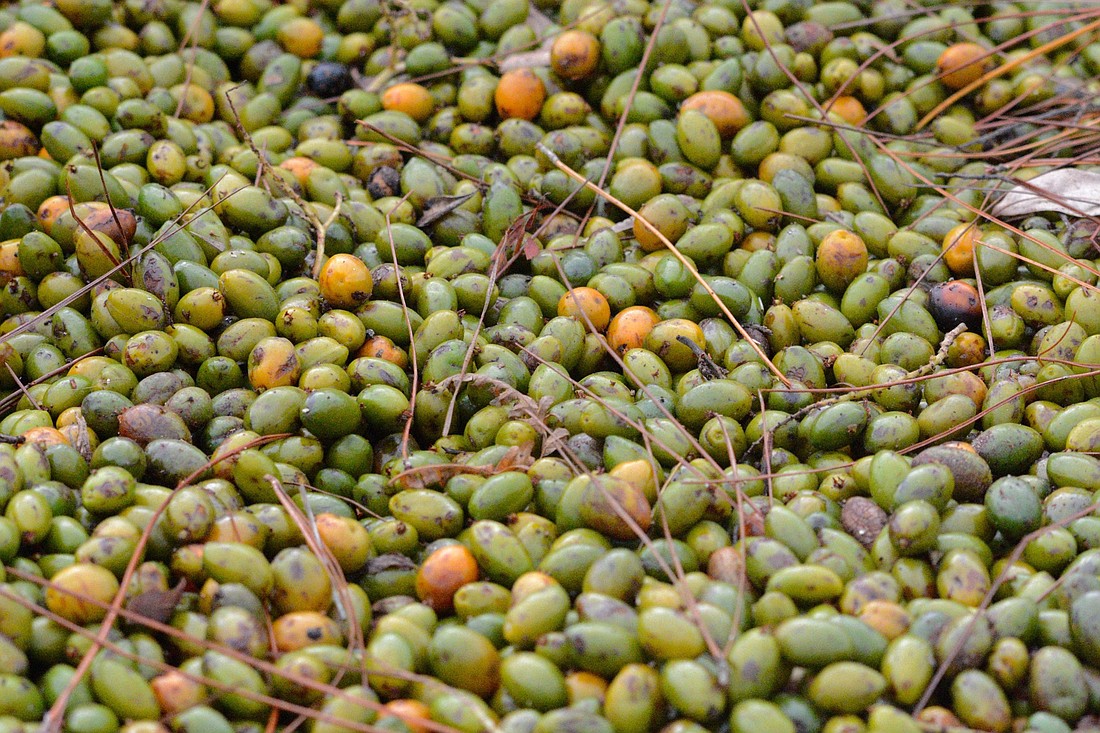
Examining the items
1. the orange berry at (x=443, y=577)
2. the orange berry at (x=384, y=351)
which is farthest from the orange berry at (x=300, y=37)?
the orange berry at (x=443, y=577)

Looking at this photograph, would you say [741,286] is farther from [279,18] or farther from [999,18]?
[279,18]

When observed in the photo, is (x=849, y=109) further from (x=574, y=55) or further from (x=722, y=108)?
(x=574, y=55)

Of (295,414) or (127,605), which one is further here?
(295,414)

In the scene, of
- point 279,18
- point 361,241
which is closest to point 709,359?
point 361,241

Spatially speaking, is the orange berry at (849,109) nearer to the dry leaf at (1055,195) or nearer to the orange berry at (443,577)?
the dry leaf at (1055,195)

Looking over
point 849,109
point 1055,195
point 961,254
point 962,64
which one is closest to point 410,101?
point 849,109

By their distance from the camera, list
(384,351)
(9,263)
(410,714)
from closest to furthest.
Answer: (410,714) → (384,351) → (9,263)

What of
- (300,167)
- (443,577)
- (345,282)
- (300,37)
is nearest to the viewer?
(443,577)
